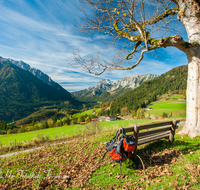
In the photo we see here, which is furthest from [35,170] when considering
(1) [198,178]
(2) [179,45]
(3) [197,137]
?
(2) [179,45]

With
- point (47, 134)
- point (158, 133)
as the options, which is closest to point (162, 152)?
point (158, 133)

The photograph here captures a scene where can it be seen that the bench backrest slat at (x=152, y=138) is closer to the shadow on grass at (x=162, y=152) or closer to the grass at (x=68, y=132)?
the shadow on grass at (x=162, y=152)

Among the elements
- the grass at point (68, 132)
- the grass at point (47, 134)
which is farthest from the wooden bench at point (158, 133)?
the grass at point (47, 134)

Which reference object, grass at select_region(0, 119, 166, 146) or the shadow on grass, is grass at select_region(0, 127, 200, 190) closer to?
the shadow on grass

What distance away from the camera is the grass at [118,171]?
3.14 metres

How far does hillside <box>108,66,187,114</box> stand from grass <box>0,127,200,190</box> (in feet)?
357

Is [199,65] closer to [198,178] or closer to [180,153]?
[180,153]

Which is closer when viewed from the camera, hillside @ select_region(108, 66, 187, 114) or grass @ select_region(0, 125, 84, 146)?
grass @ select_region(0, 125, 84, 146)

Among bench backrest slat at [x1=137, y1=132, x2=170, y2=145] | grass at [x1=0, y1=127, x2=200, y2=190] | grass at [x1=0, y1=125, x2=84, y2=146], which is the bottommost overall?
grass at [x1=0, y1=125, x2=84, y2=146]

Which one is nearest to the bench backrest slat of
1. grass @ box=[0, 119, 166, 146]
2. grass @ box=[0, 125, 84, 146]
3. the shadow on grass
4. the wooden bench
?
the wooden bench

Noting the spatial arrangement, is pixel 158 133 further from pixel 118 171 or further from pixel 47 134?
pixel 47 134

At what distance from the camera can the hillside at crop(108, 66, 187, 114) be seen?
4837 inches

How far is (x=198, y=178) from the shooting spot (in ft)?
9.10

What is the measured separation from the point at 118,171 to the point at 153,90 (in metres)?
161
